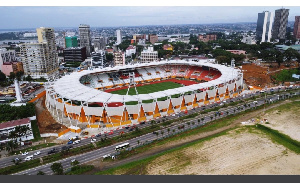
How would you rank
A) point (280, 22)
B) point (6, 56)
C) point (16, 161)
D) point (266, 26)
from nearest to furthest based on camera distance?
point (16, 161) < point (6, 56) < point (280, 22) < point (266, 26)

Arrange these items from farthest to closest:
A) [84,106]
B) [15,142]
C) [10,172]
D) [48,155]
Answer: [84,106], [15,142], [48,155], [10,172]

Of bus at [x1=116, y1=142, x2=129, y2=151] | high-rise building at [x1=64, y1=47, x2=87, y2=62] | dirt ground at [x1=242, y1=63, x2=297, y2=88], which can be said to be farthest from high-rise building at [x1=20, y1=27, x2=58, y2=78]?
dirt ground at [x1=242, y1=63, x2=297, y2=88]

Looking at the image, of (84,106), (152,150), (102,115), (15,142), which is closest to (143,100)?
(102,115)

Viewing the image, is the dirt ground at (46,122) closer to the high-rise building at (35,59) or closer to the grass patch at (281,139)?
the high-rise building at (35,59)

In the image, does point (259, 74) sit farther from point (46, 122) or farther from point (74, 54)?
point (74, 54)

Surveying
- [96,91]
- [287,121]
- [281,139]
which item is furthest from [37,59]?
A: [287,121]

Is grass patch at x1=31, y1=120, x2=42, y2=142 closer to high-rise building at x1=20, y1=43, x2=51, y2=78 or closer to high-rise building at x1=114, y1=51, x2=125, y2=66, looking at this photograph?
high-rise building at x1=20, y1=43, x2=51, y2=78

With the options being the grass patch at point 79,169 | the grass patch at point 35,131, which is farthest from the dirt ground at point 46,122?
the grass patch at point 79,169

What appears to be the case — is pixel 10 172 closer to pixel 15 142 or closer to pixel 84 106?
pixel 15 142
